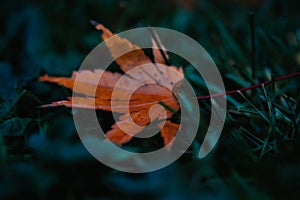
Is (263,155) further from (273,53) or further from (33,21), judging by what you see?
(33,21)

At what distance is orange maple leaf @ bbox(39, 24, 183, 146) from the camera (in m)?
0.45

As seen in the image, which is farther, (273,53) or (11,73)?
(273,53)

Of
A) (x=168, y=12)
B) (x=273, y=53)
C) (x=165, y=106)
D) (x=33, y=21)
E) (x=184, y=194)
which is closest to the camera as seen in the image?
(x=184, y=194)

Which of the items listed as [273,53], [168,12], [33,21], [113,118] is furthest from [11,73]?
[168,12]

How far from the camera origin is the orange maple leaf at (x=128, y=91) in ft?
1.47

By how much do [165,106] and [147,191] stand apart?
0.12 m

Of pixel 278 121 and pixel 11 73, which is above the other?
pixel 11 73

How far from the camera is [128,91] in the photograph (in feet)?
1.74

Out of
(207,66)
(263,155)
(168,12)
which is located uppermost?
(168,12)

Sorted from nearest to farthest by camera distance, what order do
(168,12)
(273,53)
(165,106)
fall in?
(165,106)
(273,53)
(168,12)

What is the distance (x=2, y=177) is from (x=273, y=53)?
537 mm

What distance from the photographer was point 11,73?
0.63m

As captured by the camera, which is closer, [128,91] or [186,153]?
[186,153]

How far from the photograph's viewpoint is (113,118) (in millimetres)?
480
